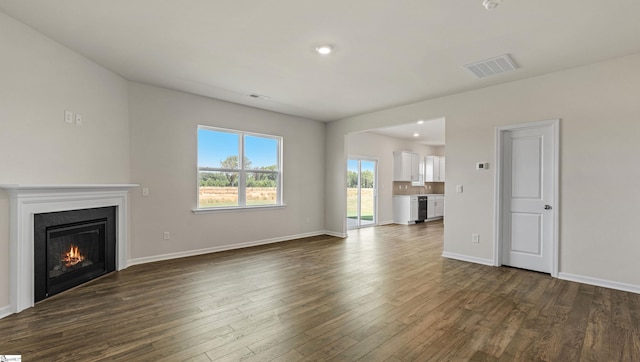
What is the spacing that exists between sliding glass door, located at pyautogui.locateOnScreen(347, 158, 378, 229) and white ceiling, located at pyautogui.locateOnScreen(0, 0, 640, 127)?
4.10 metres

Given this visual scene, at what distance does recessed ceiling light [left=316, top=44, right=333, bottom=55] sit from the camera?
326 centimetres

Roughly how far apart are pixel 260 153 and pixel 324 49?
3213mm

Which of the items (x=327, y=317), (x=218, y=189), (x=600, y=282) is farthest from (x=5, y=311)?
(x=600, y=282)

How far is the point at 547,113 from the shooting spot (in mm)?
4031

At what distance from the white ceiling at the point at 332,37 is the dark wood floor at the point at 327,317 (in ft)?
9.00

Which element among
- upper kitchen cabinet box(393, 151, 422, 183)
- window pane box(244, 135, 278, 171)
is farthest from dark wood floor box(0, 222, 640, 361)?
upper kitchen cabinet box(393, 151, 422, 183)

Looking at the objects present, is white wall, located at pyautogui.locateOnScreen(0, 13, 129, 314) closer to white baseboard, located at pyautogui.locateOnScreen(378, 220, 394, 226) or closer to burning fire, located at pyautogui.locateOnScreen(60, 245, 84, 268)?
burning fire, located at pyautogui.locateOnScreen(60, 245, 84, 268)

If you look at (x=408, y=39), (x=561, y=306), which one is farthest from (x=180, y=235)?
(x=561, y=306)

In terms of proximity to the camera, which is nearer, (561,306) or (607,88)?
(561,306)

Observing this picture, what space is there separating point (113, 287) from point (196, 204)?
1.88 metres

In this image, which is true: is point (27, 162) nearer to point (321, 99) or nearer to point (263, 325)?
point (263, 325)

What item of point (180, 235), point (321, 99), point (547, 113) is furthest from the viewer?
point (321, 99)

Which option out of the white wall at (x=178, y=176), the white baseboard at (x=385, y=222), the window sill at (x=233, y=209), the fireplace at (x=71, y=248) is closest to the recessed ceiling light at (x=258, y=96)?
the white wall at (x=178, y=176)

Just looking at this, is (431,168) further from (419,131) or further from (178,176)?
(178,176)
